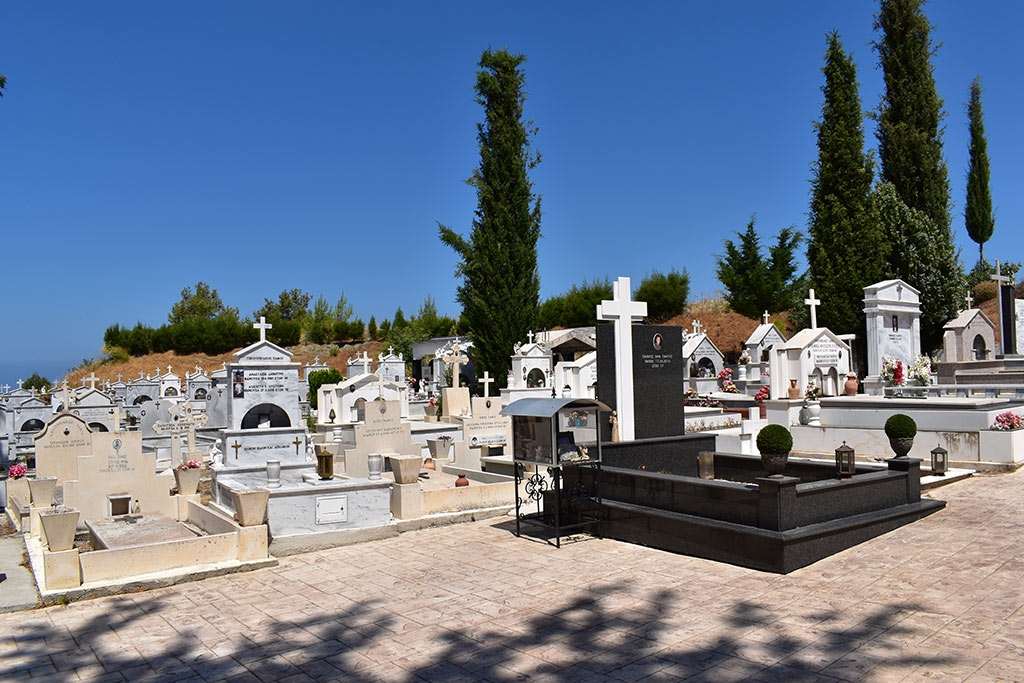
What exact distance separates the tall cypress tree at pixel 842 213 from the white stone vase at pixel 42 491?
25.2 m

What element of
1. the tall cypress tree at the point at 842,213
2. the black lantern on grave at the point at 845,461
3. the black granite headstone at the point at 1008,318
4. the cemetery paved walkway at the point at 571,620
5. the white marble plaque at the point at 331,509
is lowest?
the cemetery paved walkway at the point at 571,620

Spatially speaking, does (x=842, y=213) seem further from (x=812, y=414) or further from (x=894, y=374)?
(x=812, y=414)

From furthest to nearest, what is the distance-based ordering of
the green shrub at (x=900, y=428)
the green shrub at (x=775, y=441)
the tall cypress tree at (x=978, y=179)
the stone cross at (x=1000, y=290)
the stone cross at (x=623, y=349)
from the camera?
the tall cypress tree at (x=978, y=179) → the stone cross at (x=1000, y=290) → the stone cross at (x=623, y=349) → the green shrub at (x=900, y=428) → the green shrub at (x=775, y=441)

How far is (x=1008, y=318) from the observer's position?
81.0 ft

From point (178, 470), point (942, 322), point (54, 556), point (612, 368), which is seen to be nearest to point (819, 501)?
point (612, 368)

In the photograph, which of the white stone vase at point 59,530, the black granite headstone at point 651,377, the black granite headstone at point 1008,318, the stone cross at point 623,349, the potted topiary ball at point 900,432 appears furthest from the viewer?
the black granite headstone at point 1008,318

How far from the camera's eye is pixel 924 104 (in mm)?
28406

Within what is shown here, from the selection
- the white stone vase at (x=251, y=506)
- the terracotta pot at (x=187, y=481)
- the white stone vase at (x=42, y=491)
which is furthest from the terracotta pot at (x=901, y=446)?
the white stone vase at (x=42, y=491)

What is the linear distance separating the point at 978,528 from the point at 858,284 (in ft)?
66.8

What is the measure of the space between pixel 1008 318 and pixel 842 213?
6651 mm

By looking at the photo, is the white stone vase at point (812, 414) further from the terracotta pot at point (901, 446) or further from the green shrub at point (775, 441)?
the green shrub at point (775, 441)

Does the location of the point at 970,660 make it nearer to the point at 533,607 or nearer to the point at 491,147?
the point at 533,607

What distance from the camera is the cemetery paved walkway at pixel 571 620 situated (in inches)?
199

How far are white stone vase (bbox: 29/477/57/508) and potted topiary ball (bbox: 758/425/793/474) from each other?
33.3 ft
